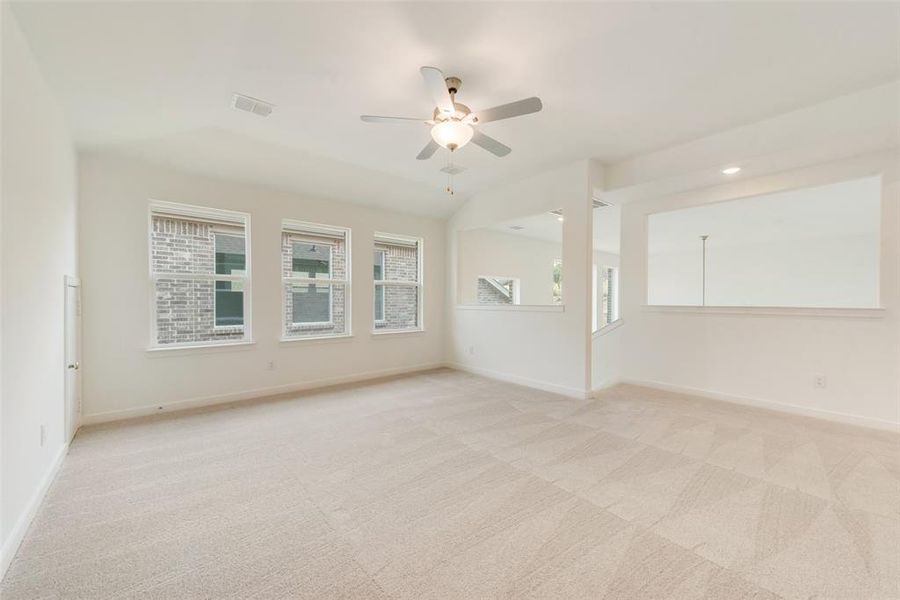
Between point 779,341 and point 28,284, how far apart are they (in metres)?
6.22

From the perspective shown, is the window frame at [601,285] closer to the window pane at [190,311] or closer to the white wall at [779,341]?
the white wall at [779,341]

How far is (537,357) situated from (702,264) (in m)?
6.15

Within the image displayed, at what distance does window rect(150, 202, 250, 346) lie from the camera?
3.87m

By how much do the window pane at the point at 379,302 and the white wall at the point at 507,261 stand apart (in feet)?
4.34

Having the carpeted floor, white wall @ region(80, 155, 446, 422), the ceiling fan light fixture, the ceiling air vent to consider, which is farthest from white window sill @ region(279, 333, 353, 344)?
the ceiling fan light fixture

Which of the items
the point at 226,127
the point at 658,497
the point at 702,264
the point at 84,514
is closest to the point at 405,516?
the point at 658,497

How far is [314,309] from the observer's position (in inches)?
198

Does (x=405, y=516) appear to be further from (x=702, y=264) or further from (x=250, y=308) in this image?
(x=702, y=264)

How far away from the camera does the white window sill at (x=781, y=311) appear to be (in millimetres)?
3385

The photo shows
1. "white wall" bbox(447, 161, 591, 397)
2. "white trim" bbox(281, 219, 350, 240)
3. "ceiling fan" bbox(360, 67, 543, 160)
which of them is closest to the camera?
"ceiling fan" bbox(360, 67, 543, 160)

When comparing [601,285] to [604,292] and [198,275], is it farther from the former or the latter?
[198,275]

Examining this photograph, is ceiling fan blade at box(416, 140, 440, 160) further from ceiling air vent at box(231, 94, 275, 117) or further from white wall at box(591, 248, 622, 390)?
white wall at box(591, 248, 622, 390)

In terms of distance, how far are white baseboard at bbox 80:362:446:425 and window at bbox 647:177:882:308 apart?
4.52 m

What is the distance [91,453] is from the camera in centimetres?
278
